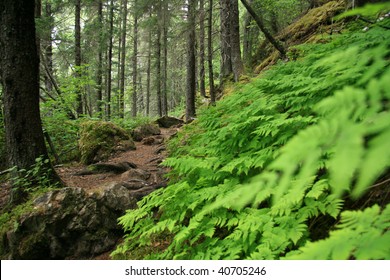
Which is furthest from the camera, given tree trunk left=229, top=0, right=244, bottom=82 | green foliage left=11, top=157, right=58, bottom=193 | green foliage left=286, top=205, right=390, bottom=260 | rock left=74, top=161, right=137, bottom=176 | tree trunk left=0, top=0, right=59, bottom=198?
tree trunk left=229, top=0, right=244, bottom=82

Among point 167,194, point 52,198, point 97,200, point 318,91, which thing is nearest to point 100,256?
point 97,200

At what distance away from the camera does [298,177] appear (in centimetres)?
85

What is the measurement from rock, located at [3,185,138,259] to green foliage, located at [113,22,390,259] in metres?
1.53

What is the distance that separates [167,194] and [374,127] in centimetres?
285

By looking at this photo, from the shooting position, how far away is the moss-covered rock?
9.09m

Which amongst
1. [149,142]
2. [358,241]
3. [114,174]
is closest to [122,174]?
[114,174]

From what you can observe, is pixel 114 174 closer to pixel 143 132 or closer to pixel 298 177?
pixel 143 132

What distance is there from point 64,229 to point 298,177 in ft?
14.9

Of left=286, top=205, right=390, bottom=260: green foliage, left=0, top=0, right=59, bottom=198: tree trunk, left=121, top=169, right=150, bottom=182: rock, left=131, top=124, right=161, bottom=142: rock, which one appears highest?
left=0, top=0, right=59, bottom=198: tree trunk

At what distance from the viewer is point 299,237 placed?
207 cm

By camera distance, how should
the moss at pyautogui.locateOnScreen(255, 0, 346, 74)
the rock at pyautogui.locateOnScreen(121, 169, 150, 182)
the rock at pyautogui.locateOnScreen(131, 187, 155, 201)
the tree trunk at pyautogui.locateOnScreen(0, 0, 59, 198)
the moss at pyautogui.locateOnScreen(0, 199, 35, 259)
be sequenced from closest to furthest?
the moss at pyautogui.locateOnScreen(0, 199, 35, 259), the tree trunk at pyautogui.locateOnScreen(0, 0, 59, 198), the rock at pyautogui.locateOnScreen(131, 187, 155, 201), the rock at pyautogui.locateOnScreen(121, 169, 150, 182), the moss at pyautogui.locateOnScreen(255, 0, 346, 74)

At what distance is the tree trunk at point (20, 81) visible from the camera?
16.9 ft

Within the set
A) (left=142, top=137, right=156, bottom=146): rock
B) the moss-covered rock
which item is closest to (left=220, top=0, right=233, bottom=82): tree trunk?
(left=142, top=137, right=156, bottom=146): rock

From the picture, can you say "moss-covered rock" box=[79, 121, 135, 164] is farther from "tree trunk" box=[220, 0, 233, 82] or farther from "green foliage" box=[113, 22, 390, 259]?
"tree trunk" box=[220, 0, 233, 82]
